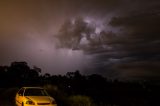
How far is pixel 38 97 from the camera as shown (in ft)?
65.1

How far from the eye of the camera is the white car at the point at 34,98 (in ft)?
62.5

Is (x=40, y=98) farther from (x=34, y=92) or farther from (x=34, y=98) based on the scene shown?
(x=34, y=92)

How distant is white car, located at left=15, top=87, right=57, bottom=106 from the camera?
19.1 m

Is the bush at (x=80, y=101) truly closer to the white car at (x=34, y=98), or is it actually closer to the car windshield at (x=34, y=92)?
the car windshield at (x=34, y=92)

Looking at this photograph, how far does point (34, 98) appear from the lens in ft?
64.1

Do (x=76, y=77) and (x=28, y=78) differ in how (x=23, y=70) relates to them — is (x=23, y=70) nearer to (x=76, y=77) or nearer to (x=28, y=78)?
(x=28, y=78)

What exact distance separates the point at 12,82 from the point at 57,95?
1732 inches

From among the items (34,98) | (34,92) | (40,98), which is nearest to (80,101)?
(34,92)

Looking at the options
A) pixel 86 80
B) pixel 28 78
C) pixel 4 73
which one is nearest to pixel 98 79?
pixel 86 80

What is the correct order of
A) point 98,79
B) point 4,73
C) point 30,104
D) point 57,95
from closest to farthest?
point 30,104 → point 57,95 → point 4,73 → point 98,79

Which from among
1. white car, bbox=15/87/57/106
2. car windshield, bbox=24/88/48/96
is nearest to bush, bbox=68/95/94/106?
car windshield, bbox=24/88/48/96

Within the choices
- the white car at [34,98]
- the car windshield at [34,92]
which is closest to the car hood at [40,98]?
the white car at [34,98]

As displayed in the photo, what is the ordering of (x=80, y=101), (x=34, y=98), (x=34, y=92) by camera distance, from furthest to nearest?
(x=80, y=101), (x=34, y=92), (x=34, y=98)

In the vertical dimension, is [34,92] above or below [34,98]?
above
